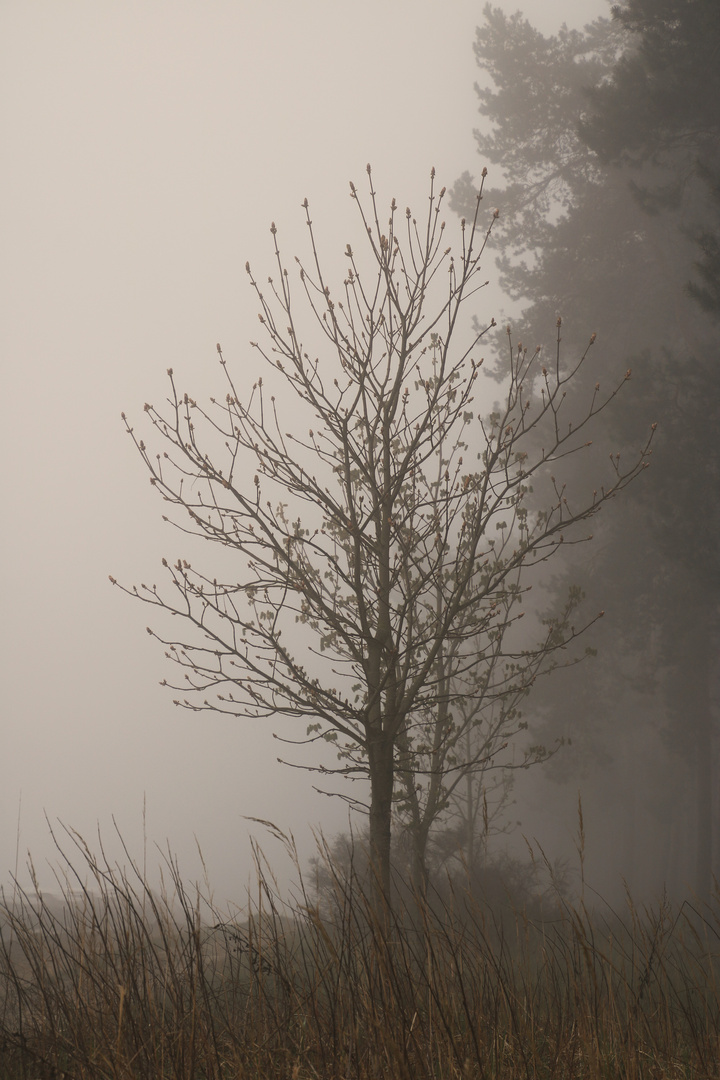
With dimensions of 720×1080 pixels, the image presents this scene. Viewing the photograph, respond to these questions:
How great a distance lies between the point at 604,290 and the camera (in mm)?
18422

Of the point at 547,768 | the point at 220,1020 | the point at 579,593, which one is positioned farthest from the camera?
the point at 547,768

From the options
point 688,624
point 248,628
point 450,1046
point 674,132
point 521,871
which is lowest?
point 521,871

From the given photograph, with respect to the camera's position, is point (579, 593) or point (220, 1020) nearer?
point (220, 1020)

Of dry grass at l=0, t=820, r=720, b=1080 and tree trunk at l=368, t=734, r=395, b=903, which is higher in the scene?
tree trunk at l=368, t=734, r=395, b=903

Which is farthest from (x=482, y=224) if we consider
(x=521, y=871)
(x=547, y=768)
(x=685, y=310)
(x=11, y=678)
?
(x=11, y=678)

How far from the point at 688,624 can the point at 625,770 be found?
27.9 ft

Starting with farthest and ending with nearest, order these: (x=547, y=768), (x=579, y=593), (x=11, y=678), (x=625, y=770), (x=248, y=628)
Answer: (x=11, y=678)
(x=625, y=770)
(x=547, y=768)
(x=579, y=593)
(x=248, y=628)

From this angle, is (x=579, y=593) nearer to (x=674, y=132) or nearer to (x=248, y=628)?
(x=248, y=628)

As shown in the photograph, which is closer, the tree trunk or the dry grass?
the dry grass

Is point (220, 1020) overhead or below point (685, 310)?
below

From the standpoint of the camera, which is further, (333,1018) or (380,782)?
(380,782)

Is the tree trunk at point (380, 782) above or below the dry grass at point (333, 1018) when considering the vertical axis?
above

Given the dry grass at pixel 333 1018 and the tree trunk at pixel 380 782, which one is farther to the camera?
the tree trunk at pixel 380 782

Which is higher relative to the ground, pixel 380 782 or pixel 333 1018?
pixel 380 782
